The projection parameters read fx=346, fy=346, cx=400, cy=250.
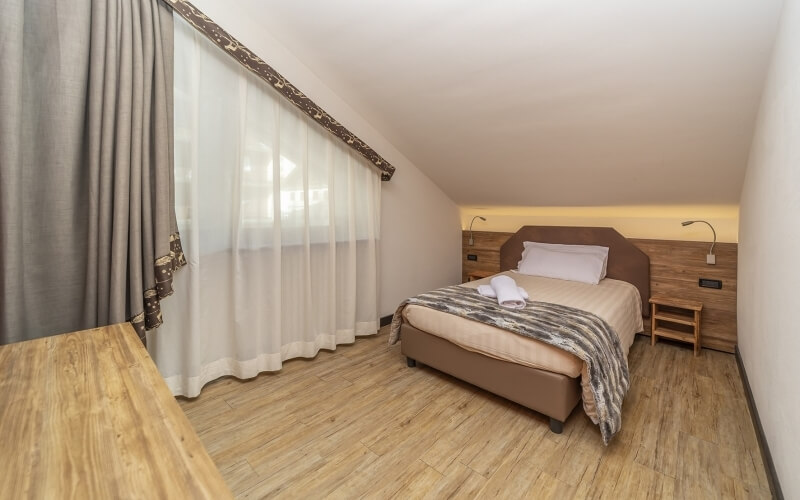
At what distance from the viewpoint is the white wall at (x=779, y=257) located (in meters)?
1.21

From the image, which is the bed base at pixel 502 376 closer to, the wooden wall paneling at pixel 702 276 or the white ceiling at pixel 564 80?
the white ceiling at pixel 564 80

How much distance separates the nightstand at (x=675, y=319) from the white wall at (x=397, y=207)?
2171mm

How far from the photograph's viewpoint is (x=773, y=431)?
1482 millimetres

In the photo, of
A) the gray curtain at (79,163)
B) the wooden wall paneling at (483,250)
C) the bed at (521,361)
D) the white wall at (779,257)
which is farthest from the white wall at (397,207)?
the white wall at (779,257)

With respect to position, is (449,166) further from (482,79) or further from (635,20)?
(635,20)

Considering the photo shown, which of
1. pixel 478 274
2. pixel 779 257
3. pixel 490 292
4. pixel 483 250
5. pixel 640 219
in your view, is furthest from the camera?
pixel 483 250

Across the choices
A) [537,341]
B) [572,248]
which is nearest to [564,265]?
[572,248]

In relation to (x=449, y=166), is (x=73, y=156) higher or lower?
lower

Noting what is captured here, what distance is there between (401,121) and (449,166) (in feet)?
2.50

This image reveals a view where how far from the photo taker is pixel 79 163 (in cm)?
165

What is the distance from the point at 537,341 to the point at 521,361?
16cm

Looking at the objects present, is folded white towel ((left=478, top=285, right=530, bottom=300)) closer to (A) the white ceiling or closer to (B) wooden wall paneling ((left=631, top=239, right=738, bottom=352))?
(A) the white ceiling

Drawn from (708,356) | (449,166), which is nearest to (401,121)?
(449,166)

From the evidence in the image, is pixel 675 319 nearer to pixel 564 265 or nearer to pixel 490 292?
pixel 564 265
